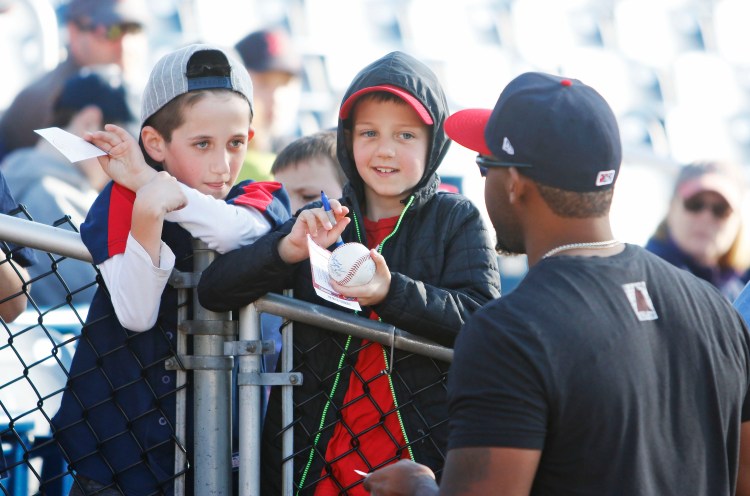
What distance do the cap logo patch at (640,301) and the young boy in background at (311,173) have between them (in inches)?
88.6

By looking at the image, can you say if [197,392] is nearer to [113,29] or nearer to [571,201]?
[571,201]

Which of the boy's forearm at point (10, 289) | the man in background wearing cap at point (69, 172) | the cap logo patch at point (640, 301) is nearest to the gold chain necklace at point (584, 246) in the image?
the cap logo patch at point (640, 301)

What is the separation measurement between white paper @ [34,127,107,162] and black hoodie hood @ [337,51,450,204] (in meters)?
0.79

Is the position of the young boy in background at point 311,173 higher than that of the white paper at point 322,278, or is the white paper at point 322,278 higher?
the young boy in background at point 311,173

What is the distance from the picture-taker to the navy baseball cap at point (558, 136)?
7.75 ft

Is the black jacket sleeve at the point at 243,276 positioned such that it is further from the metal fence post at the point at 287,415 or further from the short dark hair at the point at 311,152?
the short dark hair at the point at 311,152

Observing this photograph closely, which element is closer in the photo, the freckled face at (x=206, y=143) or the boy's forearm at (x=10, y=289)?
the freckled face at (x=206, y=143)

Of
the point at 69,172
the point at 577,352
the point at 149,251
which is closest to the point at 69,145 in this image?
the point at 149,251

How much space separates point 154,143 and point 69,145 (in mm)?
464

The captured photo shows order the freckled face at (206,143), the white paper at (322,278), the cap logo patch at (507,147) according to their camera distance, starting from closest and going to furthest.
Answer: the cap logo patch at (507,147) → the white paper at (322,278) → the freckled face at (206,143)

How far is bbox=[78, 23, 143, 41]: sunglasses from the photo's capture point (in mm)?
6469

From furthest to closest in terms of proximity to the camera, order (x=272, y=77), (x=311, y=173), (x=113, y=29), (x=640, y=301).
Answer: (x=272, y=77), (x=113, y=29), (x=311, y=173), (x=640, y=301)

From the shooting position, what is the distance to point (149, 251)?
277 centimetres

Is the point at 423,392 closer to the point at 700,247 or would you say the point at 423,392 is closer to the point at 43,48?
the point at 700,247
